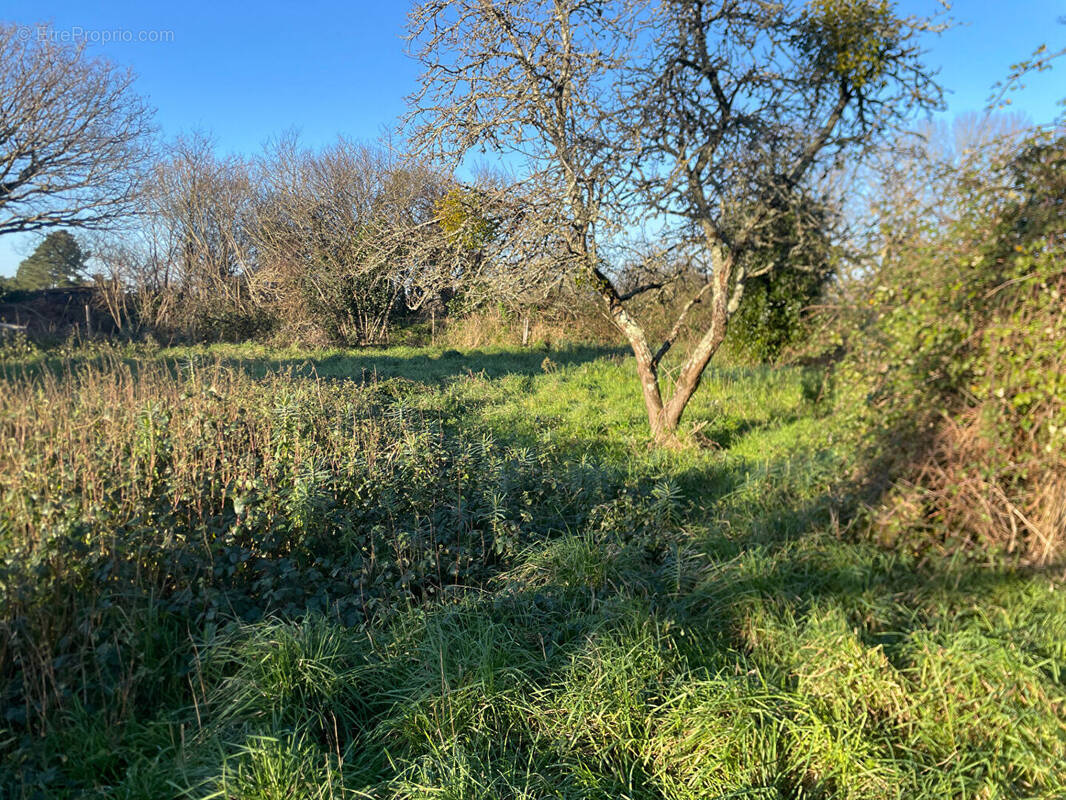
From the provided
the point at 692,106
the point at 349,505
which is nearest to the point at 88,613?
the point at 349,505

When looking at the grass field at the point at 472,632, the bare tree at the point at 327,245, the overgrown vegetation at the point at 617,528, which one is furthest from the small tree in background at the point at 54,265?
the grass field at the point at 472,632

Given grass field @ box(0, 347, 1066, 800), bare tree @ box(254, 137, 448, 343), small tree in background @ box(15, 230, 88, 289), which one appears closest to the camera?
grass field @ box(0, 347, 1066, 800)

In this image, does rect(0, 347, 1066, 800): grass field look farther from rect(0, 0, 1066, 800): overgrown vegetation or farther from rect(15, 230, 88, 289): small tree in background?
rect(15, 230, 88, 289): small tree in background

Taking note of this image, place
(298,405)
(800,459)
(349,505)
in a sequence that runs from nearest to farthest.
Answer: (349,505) < (800,459) < (298,405)

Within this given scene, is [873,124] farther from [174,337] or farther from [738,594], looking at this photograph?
[174,337]

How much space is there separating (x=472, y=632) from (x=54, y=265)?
29.6m

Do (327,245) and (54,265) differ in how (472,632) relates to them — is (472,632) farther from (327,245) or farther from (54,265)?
(54,265)

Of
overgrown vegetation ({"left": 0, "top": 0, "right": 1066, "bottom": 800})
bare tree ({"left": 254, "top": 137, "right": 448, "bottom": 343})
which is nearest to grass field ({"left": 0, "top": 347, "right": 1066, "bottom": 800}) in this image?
overgrown vegetation ({"left": 0, "top": 0, "right": 1066, "bottom": 800})

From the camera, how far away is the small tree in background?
2444 centimetres

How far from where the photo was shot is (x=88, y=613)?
10.1 feet

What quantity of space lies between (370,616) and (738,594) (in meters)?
2.04

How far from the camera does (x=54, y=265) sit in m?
25.4

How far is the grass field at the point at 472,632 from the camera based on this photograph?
8.08ft

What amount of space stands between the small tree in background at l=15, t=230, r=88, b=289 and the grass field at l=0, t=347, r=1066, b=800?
Result: 2405 cm
